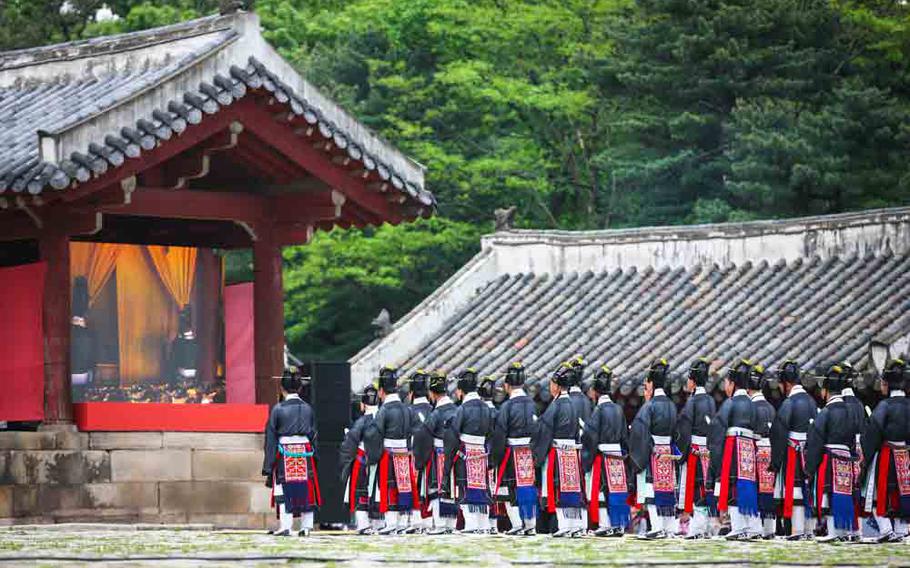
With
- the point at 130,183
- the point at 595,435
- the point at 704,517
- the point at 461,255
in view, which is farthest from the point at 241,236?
the point at 461,255

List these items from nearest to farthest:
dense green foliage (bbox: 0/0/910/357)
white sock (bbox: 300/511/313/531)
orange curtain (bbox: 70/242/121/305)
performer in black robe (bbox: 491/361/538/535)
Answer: white sock (bbox: 300/511/313/531), performer in black robe (bbox: 491/361/538/535), orange curtain (bbox: 70/242/121/305), dense green foliage (bbox: 0/0/910/357)

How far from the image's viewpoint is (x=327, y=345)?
129 ft

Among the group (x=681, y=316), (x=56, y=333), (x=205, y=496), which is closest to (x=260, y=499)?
(x=205, y=496)

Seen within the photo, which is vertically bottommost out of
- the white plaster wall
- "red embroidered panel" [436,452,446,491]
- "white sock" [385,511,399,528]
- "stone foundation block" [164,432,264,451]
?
"white sock" [385,511,399,528]

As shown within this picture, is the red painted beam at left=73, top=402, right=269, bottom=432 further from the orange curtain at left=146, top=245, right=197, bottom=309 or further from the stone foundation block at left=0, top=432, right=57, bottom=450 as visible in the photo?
the orange curtain at left=146, top=245, right=197, bottom=309

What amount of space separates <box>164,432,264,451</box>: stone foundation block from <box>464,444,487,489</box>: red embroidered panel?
227 cm

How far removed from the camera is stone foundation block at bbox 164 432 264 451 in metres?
19.9

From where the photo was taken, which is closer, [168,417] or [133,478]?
[133,478]

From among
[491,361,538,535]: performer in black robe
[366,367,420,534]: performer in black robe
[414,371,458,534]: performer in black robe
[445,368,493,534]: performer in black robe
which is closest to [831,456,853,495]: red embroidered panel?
[491,361,538,535]: performer in black robe

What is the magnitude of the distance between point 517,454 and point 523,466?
14 cm

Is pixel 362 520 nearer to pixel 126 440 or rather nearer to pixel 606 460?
pixel 606 460

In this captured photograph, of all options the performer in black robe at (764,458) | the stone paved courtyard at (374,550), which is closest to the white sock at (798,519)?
the performer in black robe at (764,458)

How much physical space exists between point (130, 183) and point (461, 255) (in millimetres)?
20172

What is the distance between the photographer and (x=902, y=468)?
18.8 metres
